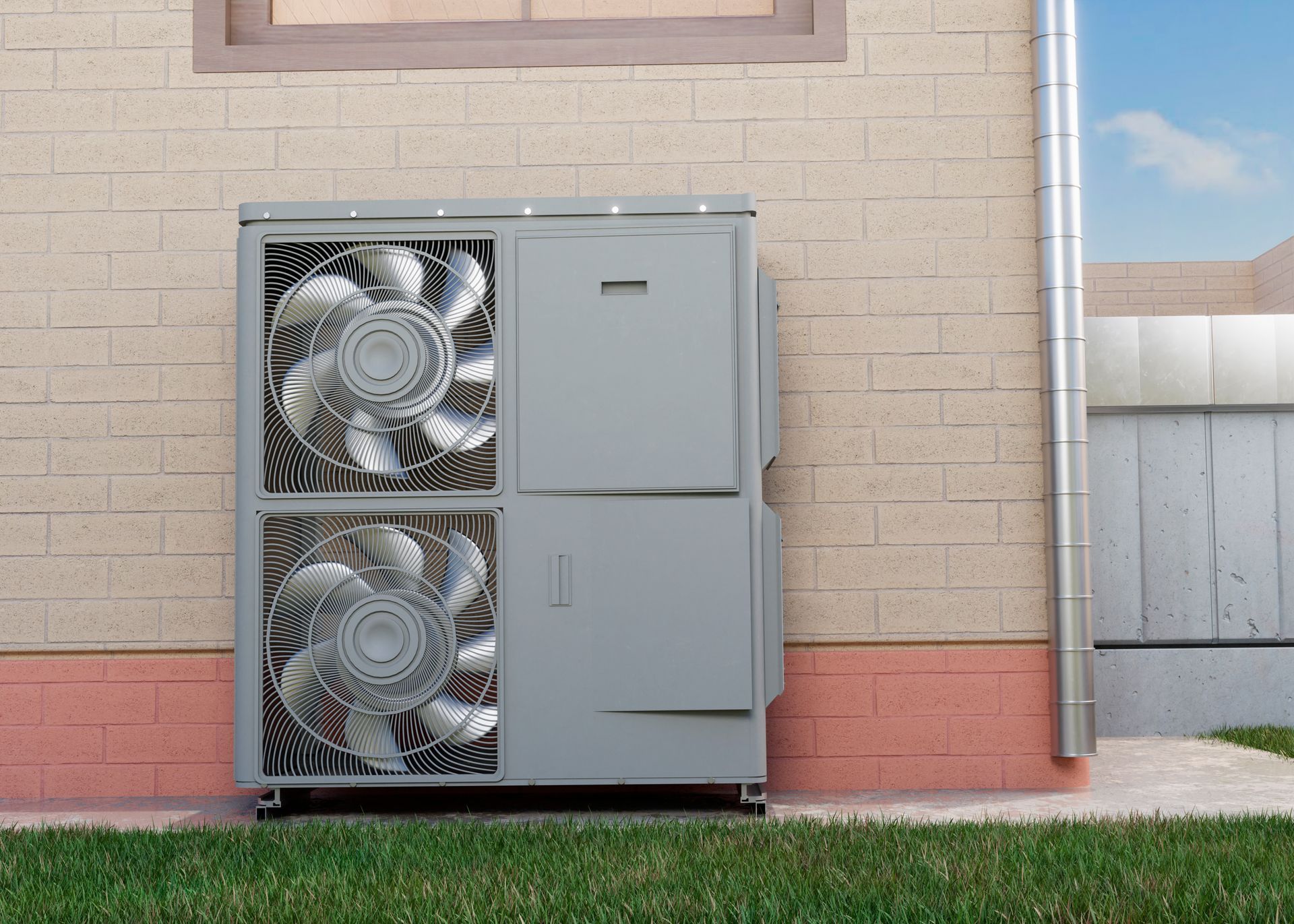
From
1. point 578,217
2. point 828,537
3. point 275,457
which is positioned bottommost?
point 828,537

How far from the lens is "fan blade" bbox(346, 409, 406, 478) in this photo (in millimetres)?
3805

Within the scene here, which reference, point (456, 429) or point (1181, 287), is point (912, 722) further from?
point (1181, 287)

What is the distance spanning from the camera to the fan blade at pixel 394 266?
Answer: 387 cm

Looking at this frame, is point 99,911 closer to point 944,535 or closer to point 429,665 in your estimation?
point 429,665

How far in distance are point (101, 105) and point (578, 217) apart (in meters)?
2.17

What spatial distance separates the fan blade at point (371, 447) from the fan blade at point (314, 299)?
0.39 metres

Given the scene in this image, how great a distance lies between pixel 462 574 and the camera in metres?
3.80

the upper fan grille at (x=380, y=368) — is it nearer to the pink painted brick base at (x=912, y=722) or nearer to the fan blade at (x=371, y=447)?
the fan blade at (x=371, y=447)

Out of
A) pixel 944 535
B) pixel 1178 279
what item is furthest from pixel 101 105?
pixel 1178 279

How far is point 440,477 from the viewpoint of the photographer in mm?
3826

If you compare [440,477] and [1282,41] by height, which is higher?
[1282,41]

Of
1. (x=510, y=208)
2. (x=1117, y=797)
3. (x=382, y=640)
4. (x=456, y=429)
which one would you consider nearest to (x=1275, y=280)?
(x=1117, y=797)

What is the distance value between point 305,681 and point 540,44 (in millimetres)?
2664

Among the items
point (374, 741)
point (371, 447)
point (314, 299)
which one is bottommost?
point (374, 741)
